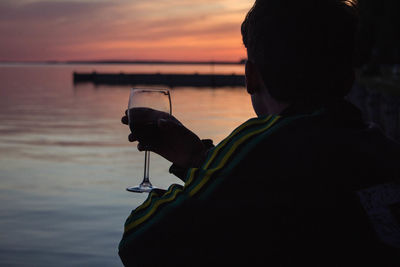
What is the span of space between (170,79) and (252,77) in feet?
264

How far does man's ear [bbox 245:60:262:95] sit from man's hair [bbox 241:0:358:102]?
30 millimetres

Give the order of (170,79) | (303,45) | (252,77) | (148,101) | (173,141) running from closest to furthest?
(303,45)
(252,77)
(173,141)
(148,101)
(170,79)

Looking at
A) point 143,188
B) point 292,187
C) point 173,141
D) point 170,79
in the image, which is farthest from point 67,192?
point 170,79

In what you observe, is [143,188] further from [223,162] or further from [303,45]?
[303,45]

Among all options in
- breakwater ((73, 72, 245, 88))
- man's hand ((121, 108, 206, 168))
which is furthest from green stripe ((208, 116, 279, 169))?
breakwater ((73, 72, 245, 88))

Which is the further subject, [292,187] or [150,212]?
[150,212]

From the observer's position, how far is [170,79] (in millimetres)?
82062

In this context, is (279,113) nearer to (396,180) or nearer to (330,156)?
(330,156)

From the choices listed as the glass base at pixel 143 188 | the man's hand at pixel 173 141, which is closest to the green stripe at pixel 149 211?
the man's hand at pixel 173 141

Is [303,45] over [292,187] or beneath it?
over

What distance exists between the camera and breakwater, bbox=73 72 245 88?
79.6 metres

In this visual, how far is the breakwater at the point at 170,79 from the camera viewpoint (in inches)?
3132

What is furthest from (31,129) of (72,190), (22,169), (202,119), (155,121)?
(155,121)

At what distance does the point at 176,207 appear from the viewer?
66.7 inches
